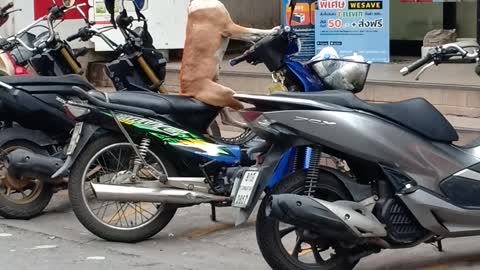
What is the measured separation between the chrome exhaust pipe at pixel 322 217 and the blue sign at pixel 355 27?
5177mm

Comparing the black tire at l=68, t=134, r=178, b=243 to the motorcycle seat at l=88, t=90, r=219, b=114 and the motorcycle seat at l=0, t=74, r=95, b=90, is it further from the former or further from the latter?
the motorcycle seat at l=0, t=74, r=95, b=90

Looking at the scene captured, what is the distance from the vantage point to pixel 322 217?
4.98 meters

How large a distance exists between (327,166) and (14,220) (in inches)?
114

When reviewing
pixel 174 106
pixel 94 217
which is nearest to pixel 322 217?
pixel 174 106

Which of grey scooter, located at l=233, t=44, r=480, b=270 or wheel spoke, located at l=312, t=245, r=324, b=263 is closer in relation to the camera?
grey scooter, located at l=233, t=44, r=480, b=270

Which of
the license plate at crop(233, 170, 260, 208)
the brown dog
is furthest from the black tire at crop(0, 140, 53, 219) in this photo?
the license plate at crop(233, 170, 260, 208)

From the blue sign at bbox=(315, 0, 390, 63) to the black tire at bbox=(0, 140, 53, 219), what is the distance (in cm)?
412

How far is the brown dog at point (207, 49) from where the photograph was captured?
6508mm

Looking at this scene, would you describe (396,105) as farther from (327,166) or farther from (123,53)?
(123,53)

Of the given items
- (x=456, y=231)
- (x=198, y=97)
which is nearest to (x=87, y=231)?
(x=198, y=97)

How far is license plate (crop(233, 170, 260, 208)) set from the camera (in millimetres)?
5312

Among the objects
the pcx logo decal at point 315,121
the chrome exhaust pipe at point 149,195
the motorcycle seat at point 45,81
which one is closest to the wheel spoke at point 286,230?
the pcx logo decal at point 315,121

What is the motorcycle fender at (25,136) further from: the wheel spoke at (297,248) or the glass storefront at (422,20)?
the glass storefront at (422,20)

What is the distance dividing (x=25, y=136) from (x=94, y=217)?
117 cm
